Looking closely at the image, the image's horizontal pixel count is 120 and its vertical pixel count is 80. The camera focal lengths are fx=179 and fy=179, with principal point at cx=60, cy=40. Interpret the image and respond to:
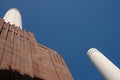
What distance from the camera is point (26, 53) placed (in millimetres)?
8406

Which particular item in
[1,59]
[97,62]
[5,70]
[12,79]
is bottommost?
[12,79]

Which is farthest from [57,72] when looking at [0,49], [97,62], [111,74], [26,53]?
[97,62]

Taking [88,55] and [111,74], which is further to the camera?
[88,55]

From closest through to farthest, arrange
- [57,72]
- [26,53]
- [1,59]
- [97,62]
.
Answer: [1,59], [26,53], [57,72], [97,62]

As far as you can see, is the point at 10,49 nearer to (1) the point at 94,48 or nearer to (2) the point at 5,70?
(2) the point at 5,70

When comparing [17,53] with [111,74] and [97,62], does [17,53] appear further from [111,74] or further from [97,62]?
[97,62]

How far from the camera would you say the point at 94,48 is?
2112 centimetres

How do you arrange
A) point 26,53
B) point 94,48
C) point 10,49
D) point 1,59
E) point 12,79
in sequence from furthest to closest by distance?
point 94,48 < point 26,53 < point 10,49 < point 1,59 < point 12,79

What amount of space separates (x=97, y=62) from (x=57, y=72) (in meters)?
Result: 10.5

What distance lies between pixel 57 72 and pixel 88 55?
12.6 metres

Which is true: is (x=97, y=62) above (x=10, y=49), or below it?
above

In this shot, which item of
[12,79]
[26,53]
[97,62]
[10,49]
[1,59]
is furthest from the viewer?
[97,62]

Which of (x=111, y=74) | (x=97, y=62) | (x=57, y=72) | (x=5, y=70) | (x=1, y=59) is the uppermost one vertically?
(x=97, y=62)

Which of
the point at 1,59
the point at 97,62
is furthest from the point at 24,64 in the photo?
the point at 97,62
